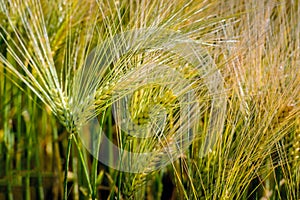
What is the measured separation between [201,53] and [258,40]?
3.4 inches

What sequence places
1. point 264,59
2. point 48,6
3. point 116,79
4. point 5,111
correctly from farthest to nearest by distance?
point 5,111, point 48,6, point 264,59, point 116,79

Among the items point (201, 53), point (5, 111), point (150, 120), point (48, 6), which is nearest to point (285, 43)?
point (201, 53)

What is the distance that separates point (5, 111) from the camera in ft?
4.21

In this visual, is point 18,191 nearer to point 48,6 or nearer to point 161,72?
point 48,6

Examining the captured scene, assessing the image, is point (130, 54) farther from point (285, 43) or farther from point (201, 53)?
point (285, 43)

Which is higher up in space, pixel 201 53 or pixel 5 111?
A: pixel 201 53

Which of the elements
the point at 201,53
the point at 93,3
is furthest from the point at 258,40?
the point at 93,3

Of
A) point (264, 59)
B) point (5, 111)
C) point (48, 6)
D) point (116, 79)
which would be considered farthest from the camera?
point (5, 111)

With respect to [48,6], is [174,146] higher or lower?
lower

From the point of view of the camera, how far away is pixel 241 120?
0.91 meters

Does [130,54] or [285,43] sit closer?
[130,54]

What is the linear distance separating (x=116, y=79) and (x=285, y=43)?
0.35 meters

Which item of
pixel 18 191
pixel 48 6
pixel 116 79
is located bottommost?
pixel 18 191

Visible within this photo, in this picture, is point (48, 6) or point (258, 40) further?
point (48, 6)
